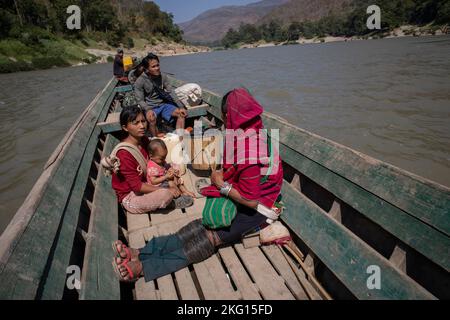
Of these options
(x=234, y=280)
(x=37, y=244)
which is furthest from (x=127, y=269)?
(x=234, y=280)

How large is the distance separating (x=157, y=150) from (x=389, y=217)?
2.34 m

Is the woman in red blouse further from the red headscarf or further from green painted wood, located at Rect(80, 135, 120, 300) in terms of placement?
the red headscarf

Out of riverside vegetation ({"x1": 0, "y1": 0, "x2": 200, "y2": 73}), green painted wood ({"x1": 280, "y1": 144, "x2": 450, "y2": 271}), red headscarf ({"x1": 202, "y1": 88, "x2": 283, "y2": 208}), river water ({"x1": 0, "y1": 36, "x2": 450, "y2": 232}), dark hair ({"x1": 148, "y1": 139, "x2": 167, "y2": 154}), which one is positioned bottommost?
river water ({"x1": 0, "y1": 36, "x2": 450, "y2": 232})

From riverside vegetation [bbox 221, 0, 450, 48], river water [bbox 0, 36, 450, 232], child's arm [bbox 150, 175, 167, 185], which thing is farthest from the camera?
riverside vegetation [bbox 221, 0, 450, 48]

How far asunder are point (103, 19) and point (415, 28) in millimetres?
72261

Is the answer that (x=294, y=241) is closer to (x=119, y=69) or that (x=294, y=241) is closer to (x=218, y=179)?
(x=218, y=179)

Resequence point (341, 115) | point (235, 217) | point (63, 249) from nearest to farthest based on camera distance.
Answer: point (63, 249)
point (235, 217)
point (341, 115)

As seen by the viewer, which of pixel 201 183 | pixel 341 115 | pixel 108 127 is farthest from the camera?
pixel 341 115

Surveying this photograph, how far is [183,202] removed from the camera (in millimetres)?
3049

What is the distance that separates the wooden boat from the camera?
1475 millimetres

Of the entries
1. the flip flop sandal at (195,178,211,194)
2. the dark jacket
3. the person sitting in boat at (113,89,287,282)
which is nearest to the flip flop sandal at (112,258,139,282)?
the person sitting in boat at (113,89,287,282)

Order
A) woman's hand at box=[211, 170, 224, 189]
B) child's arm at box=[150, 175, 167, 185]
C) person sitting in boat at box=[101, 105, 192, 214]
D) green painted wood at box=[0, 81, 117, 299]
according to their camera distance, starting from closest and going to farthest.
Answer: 1. green painted wood at box=[0, 81, 117, 299]
2. woman's hand at box=[211, 170, 224, 189]
3. person sitting in boat at box=[101, 105, 192, 214]
4. child's arm at box=[150, 175, 167, 185]

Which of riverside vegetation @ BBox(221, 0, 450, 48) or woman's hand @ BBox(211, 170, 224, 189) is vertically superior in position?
riverside vegetation @ BBox(221, 0, 450, 48)
